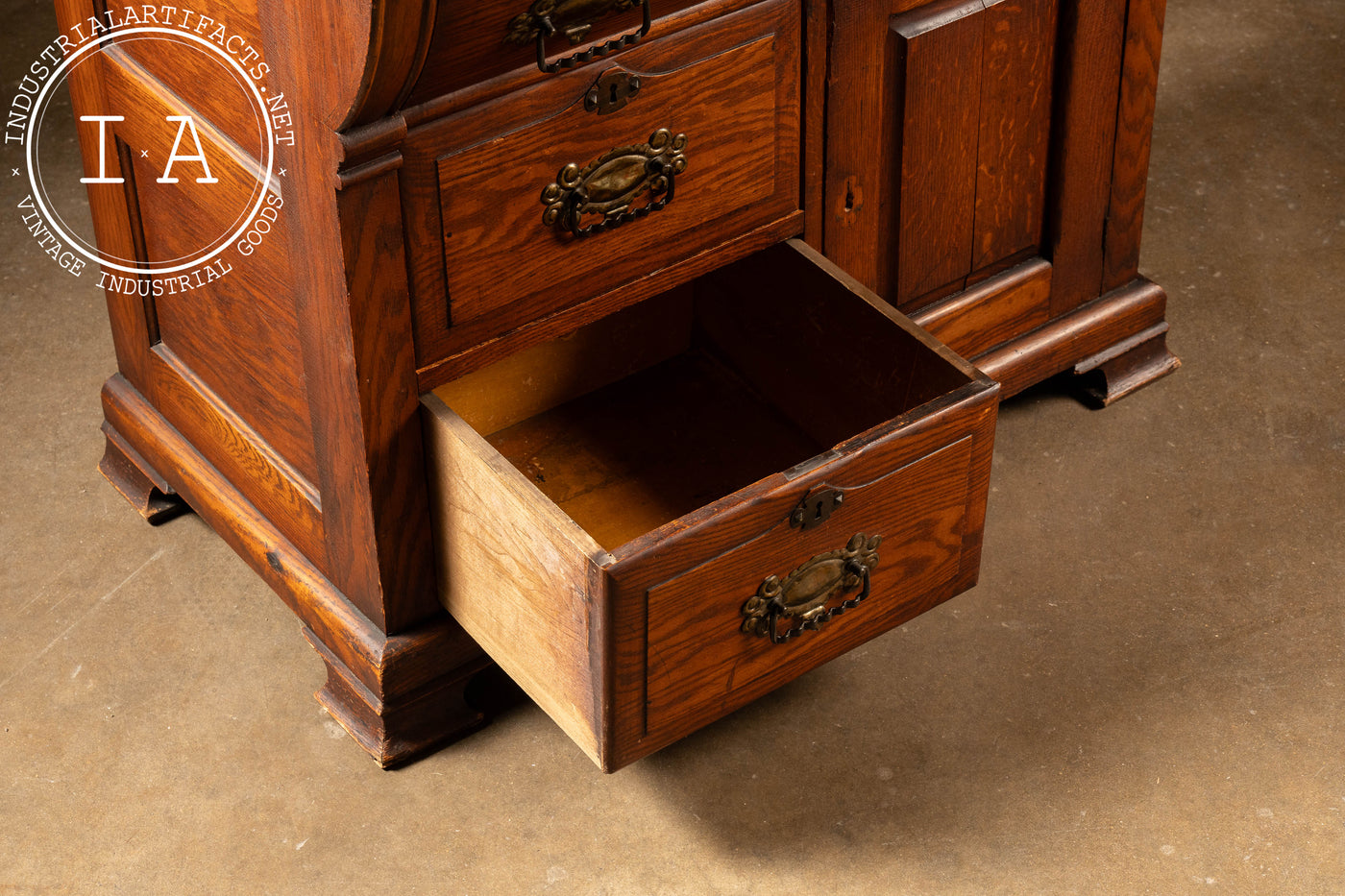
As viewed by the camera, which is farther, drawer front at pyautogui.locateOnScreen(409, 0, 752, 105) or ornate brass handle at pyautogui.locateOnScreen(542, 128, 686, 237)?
ornate brass handle at pyautogui.locateOnScreen(542, 128, 686, 237)

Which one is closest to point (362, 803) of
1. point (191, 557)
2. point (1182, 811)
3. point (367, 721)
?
point (367, 721)

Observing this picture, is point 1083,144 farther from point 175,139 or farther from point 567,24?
point 175,139

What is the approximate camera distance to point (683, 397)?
6.40 feet

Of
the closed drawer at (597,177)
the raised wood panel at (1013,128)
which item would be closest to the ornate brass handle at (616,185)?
the closed drawer at (597,177)

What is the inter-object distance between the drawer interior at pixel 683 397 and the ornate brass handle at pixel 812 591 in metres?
0.21

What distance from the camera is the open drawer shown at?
57.7 inches

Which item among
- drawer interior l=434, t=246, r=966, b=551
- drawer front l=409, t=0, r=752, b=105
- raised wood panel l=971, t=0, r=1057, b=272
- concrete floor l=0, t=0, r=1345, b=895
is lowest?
concrete floor l=0, t=0, r=1345, b=895

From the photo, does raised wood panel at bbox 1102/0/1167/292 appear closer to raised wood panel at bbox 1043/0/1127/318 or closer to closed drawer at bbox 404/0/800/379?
raised wood panel at bbox 1043/0/1127/318

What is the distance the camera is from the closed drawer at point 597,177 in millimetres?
1484

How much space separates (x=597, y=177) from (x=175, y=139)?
0.40 meters

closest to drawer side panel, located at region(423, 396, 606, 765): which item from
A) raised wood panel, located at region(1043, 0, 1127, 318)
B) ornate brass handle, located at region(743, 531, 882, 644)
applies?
ornate brass handle, located at region(743, 531, 882, 644)

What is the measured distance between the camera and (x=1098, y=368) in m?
2.20

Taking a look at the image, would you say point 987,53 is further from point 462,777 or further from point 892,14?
point 462,777

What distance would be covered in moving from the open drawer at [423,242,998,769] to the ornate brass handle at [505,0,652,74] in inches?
12.5
